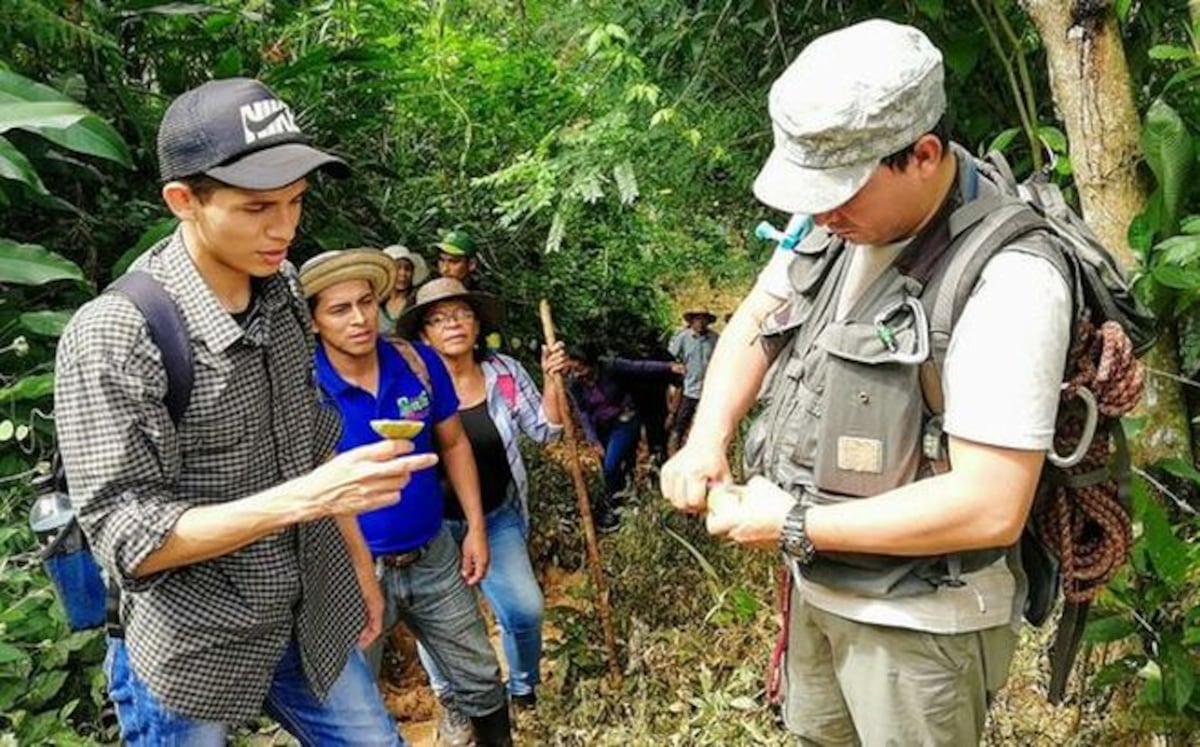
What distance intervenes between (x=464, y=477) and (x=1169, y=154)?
2322 mm

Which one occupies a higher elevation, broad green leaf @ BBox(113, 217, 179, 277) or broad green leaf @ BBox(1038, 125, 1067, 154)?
broad green leaf @ BBox(1038, 125, 1067, 154)

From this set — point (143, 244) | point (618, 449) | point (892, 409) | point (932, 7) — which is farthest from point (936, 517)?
point (618, 449)

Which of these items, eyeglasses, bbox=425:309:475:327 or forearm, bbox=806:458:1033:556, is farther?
eyeglasses, bbox=425:309:475:327

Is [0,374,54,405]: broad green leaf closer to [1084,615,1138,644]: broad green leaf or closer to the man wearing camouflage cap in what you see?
the man wearing camouflage cap

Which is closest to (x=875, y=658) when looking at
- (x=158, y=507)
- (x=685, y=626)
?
(x=158, y=507)

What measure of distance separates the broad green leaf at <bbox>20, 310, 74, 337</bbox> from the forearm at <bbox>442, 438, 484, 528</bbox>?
143 centimetres

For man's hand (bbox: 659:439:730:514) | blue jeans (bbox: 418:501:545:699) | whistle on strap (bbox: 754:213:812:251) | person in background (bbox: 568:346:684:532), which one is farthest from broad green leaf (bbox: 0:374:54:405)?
person in background (bbox: 568:346:684:532)

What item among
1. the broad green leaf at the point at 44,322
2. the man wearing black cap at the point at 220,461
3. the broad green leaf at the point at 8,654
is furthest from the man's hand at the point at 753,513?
the broad green leaf at the point at 44,322

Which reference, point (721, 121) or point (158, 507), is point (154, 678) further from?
point (721, 121)

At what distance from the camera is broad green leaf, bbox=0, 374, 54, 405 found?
135 inches

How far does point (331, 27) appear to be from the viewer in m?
6.45

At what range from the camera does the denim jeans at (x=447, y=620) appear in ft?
11.2

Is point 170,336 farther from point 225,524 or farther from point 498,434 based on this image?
point 498,434

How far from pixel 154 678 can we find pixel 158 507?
41 cm
